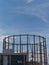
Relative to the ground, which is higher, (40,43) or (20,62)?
(40,43)

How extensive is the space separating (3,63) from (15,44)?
3932 millimetres

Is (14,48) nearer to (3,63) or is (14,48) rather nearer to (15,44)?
(15,44)

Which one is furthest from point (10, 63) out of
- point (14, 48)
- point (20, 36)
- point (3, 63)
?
point (20, 36)

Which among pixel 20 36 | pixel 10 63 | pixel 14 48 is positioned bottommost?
pixel 10 63

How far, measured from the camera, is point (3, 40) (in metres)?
26.7

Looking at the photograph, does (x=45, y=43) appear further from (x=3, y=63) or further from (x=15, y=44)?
(x=3, y=63)

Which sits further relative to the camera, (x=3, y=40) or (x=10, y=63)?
(x=3, y=40)

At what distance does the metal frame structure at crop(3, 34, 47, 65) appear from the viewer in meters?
25.3

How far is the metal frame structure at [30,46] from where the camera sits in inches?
997

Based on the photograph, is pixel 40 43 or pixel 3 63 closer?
pixel 3 63

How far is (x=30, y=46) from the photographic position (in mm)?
25750

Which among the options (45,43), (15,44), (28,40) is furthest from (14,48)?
(45,43)

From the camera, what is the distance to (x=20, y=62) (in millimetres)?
23031

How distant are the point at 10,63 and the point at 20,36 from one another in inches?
190
